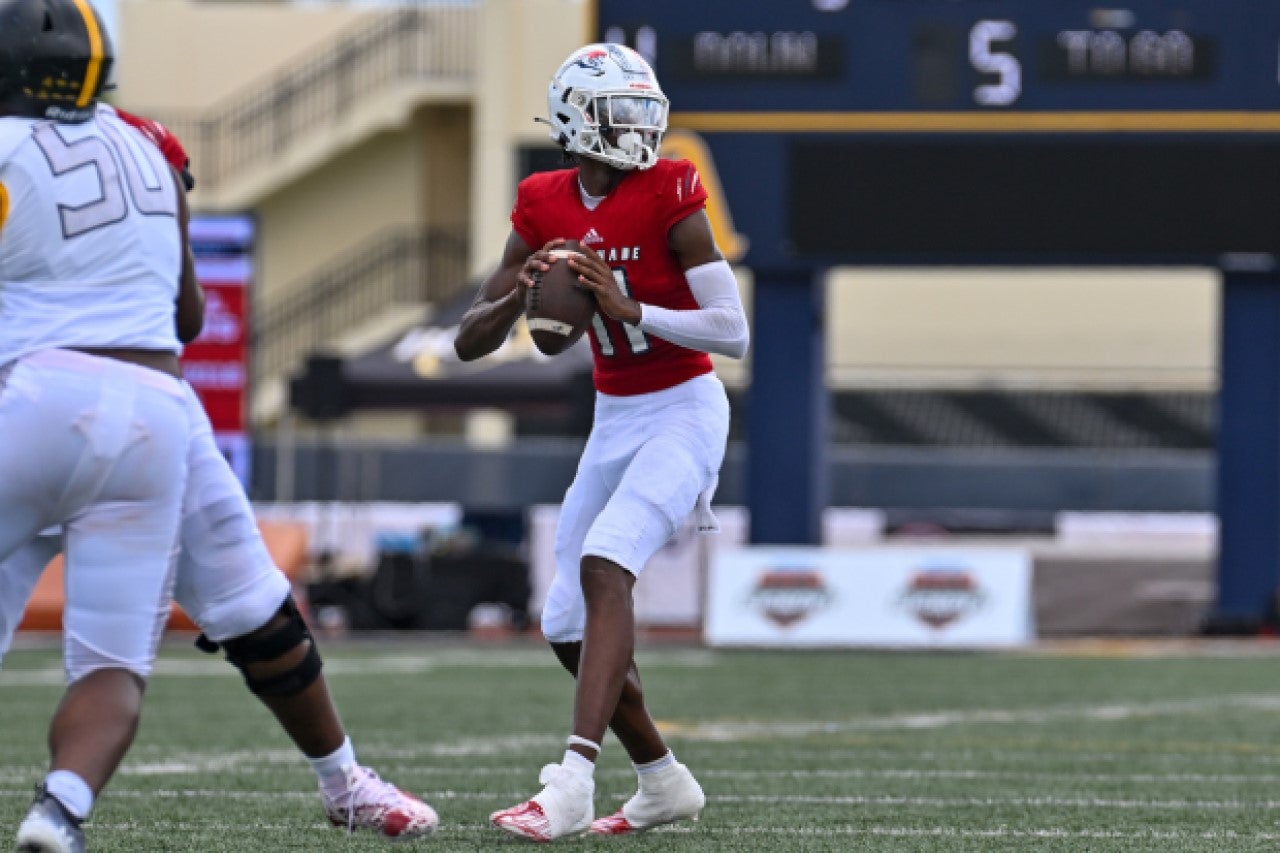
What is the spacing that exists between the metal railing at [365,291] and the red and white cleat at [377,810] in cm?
2203

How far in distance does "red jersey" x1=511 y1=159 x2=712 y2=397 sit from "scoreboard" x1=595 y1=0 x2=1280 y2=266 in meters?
10.3

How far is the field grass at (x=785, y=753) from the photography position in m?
5.83

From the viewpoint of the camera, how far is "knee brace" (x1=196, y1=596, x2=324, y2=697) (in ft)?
16.6

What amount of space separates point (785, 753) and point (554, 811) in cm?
302

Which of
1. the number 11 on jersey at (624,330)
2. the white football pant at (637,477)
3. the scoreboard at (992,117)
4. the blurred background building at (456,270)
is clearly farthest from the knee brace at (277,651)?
the blurred background building at (456,270)

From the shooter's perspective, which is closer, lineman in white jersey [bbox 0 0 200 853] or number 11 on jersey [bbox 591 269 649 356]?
lineman in white jersey [bbox 0 0 200 853]

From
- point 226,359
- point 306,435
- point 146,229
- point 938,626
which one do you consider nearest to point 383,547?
point 226,359

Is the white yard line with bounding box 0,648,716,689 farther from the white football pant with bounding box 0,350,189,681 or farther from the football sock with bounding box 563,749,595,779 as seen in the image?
the white football pant with bounding box 0,350,189,681

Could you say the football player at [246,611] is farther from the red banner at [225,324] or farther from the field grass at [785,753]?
the red banner at [225,324]

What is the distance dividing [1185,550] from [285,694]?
1488 centimetres

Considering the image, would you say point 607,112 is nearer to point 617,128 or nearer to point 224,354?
point 617,128

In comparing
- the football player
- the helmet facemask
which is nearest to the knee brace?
the football player

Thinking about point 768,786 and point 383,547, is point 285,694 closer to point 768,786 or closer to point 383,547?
point 768,786

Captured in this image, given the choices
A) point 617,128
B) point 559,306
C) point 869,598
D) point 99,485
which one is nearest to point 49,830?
point 99,485
